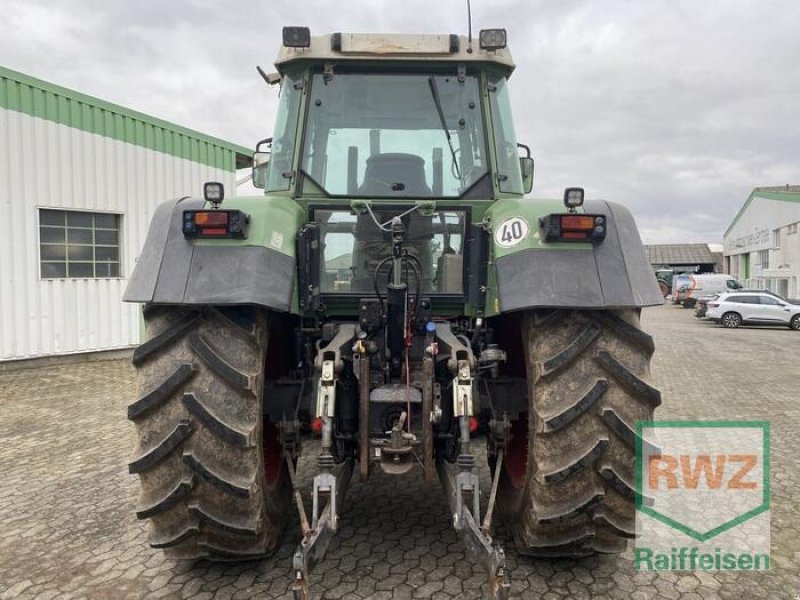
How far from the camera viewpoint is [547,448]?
2832 mm

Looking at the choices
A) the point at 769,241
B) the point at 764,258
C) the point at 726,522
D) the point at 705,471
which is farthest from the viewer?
the point at 764,258

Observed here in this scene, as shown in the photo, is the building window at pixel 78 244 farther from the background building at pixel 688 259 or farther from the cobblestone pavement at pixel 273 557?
the background building at pixel 688 259

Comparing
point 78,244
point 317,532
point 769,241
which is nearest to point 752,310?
point 769,241

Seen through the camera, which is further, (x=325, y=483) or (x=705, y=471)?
(x=705, y=471)

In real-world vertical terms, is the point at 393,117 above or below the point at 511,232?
above

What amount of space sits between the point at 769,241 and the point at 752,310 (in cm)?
1790

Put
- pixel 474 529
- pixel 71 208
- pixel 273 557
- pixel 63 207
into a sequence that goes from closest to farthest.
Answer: pixel 474 529 → pixel 273 557 → pixel 63 207 → pixel 71 208

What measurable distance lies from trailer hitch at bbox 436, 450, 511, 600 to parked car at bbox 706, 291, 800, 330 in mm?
22920

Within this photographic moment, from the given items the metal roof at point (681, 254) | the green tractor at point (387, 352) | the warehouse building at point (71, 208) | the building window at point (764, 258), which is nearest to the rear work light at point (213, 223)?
the green tractor at point (387, 352)

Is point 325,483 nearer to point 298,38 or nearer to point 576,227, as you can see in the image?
point 576,227

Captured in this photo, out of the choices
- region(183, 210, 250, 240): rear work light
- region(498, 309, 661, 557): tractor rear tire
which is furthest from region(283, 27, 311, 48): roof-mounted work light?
region(498, 309, 661, 557): tractor rear tire

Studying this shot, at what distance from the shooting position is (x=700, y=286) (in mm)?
34219

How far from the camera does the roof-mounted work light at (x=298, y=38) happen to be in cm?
372

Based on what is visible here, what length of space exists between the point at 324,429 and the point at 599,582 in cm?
165
